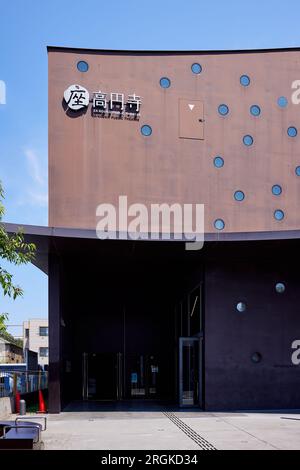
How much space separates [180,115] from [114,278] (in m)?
9.02

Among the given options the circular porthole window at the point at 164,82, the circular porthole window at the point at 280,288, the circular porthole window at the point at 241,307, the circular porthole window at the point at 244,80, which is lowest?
the circular porthole window at the point at 241,307

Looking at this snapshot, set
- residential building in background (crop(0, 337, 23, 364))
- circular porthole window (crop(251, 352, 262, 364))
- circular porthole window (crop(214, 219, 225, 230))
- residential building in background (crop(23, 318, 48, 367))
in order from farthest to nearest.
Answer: residential building in background (crop(23, 318, 48, 367)), residential building in background (crop(0, 337, 23, 364)), circular porthole window (crop(214, 219, 225, 230)), circular porthole window (crop(251, 352, 262, 364))

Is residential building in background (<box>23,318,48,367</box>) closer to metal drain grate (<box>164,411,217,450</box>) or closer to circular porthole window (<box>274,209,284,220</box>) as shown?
circular porthole window (<box>274,209,284,220</box>)

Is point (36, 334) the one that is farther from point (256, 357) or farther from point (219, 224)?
point (256, 357)

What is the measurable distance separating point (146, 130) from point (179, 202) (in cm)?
370

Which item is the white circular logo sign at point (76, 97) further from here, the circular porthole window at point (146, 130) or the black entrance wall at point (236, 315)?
the black entrance wall at point (236, 315)

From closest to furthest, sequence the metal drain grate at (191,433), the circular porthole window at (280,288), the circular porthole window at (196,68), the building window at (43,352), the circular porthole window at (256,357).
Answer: the metal drain grate at (191,433) < the circular porthole window at (256,357) < the circular porthole window at (280,288) < the circular porthole window at (196,68) < the building window at (43,352)

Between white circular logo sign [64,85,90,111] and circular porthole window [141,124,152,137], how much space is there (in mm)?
2808

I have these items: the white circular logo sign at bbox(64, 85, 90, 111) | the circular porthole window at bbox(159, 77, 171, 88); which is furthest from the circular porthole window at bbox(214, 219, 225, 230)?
the white circular logo sign at bbox(64, 85, 90, 111)

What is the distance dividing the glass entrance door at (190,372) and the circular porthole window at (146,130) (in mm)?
10003

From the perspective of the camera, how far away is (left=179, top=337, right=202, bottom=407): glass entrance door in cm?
2475

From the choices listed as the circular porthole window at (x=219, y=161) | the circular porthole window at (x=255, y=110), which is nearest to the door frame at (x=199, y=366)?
the circular porthole window at (x=219, y=161)

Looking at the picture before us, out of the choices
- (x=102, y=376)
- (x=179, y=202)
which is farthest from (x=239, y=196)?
(x=102, y=376)

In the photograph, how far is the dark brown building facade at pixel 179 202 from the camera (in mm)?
23672
